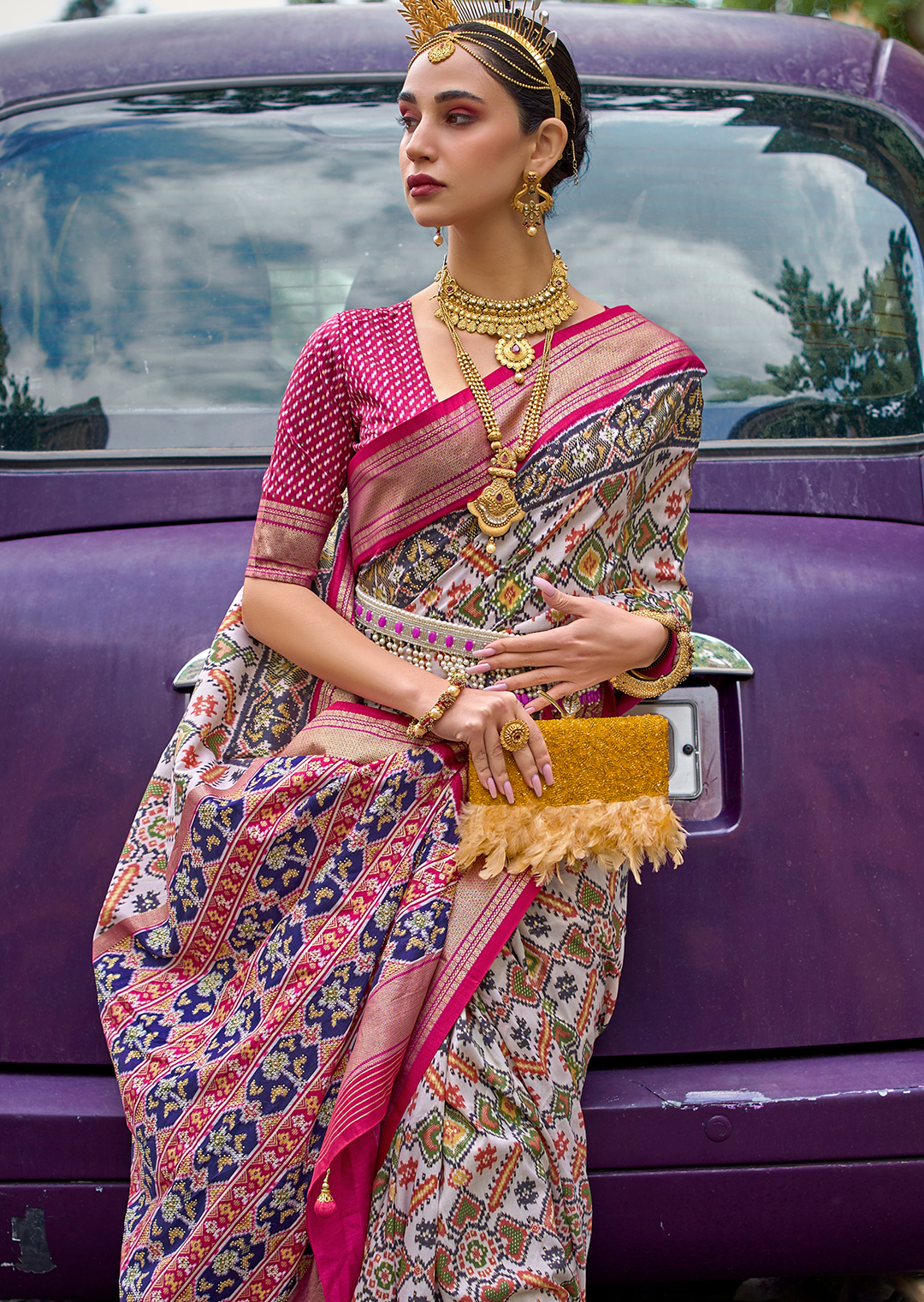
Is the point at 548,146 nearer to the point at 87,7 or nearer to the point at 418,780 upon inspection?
the point at 418,780

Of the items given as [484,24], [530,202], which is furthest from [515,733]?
[484,24]

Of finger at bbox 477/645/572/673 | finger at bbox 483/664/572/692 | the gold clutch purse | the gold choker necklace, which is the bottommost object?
the gold clutch purse

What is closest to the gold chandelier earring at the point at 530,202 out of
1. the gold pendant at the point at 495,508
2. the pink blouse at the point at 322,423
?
the pink blouse at the point at 322,423

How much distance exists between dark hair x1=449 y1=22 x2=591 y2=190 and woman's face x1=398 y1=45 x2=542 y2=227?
15mm

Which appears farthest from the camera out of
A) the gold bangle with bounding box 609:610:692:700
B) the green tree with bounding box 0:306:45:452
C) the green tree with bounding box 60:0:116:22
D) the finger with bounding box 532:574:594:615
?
the green tree with bounding box 60:0:116:22

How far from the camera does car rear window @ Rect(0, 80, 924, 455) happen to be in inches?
92.5

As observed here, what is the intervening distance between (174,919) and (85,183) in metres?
1.31

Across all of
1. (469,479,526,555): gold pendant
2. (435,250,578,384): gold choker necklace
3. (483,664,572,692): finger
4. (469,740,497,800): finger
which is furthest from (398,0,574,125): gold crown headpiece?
(469,740,497,800): finger

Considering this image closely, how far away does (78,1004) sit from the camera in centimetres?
196

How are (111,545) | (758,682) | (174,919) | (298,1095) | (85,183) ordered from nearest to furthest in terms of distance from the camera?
(298,1095) → (174,919) → (758,682) → (111,545) → (85,183)

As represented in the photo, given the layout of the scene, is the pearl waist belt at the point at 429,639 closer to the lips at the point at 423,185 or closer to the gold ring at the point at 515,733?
the gold ring at the point at 515,733

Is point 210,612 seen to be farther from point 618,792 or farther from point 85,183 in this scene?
point 85,183

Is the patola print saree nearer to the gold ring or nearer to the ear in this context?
the gold ring

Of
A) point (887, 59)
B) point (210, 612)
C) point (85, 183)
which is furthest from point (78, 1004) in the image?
point (887, 59)
